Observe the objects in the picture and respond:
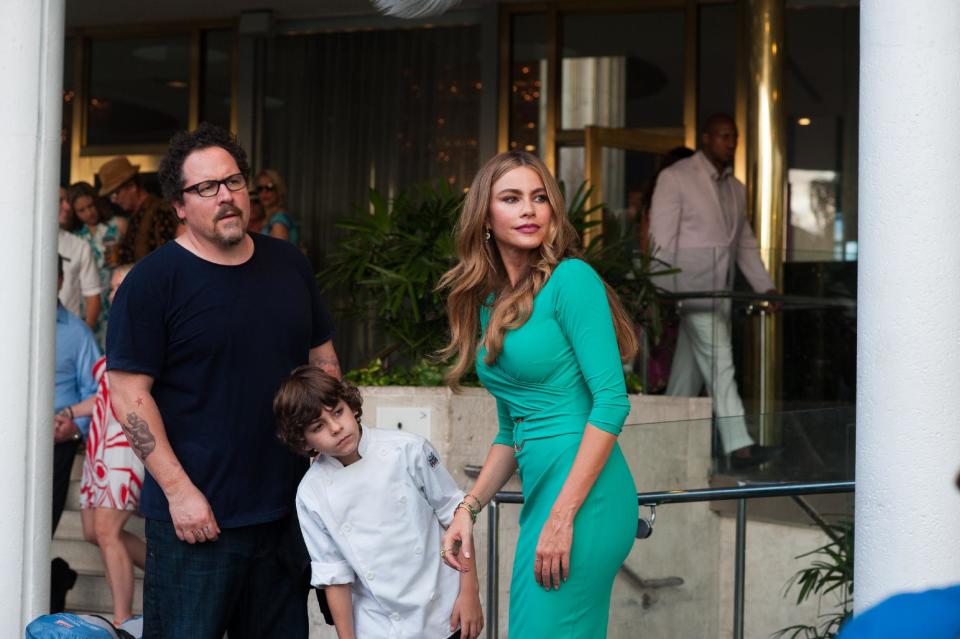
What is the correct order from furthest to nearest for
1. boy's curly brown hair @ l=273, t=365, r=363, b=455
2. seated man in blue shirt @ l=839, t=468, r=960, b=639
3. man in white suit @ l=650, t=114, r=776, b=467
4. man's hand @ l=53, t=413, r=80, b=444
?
man in white suit @ l=650, t=114, r=776, b=467, man's hand @ l=53, t=413, r=80, b=444, boy's curly brown hair @ l=273, t=365, r=363, b=455, seated man in blue shirt @ l=839, t=468, r=960, b=639

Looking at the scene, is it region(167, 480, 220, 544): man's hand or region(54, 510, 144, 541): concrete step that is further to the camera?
region(54, 510, 144, 541): concrete step

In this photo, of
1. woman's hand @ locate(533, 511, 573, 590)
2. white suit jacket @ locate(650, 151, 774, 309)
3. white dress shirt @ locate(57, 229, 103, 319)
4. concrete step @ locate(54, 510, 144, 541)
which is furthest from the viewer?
white dress shirt @ locate(57, 229, 103, 319)

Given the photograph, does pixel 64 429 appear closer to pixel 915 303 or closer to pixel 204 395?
pixel 204 395

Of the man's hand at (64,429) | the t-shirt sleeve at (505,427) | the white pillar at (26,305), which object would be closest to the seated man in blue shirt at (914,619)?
the t-shirt sleeve at (505,427)

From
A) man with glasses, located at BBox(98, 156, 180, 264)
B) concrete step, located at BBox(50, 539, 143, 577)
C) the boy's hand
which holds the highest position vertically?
man with glasses, located at BBox(98, 156, 180, 264)

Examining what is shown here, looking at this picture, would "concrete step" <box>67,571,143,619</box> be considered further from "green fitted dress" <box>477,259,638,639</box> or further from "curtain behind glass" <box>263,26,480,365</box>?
"curtain behind glass" <box>263,26,480,365</box>

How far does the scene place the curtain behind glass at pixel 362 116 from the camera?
12172mm

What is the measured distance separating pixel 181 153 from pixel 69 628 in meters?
1.50

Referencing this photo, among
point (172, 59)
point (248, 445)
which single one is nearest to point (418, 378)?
point (248, 445)

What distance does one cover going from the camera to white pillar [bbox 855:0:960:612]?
328 centimetres

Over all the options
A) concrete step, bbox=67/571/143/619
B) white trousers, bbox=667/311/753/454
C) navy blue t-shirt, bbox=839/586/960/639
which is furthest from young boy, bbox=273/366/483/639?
white trousers, bbox=667/311/753/454

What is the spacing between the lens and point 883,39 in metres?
3.37

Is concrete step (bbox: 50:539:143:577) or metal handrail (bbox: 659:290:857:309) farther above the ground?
metal handrail (bbox: 659:290:857:309)

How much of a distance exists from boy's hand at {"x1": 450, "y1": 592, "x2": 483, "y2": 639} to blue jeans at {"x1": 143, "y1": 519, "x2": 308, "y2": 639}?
0.48 metres
